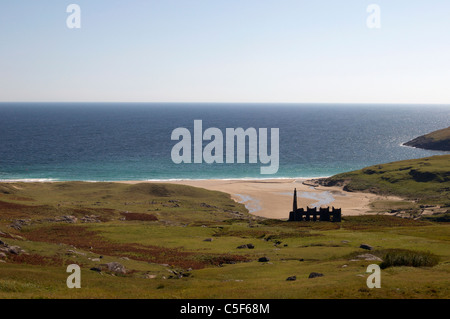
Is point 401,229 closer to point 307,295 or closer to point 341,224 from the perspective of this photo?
point 341,224

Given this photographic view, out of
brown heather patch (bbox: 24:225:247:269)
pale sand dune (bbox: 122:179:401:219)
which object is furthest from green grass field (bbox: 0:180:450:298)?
pale sand dune (bbox: 122:179:401:219)

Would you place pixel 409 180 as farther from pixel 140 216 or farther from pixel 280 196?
pixel 140 216

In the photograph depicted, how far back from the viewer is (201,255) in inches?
1754

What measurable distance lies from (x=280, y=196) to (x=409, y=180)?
37.2 meters

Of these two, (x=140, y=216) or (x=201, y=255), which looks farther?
(x=140, y=216)

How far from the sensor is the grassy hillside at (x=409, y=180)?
102469mm

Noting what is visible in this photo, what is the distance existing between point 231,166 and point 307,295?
126 m

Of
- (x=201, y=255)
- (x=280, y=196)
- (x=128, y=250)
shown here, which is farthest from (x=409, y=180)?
(x=128, y=250)

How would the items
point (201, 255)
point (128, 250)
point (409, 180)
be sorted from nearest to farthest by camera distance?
point (201, 255) < point (128, 250) < point (409, 180)

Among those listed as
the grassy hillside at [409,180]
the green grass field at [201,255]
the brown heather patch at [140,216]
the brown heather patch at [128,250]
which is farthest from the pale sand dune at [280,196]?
the brown heather patch at [128,250]

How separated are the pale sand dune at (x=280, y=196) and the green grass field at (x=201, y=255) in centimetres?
1587

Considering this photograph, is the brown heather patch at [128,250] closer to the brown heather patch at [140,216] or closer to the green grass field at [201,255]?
the green grass field at [201,255]

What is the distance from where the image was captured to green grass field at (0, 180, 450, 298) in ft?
88.2
